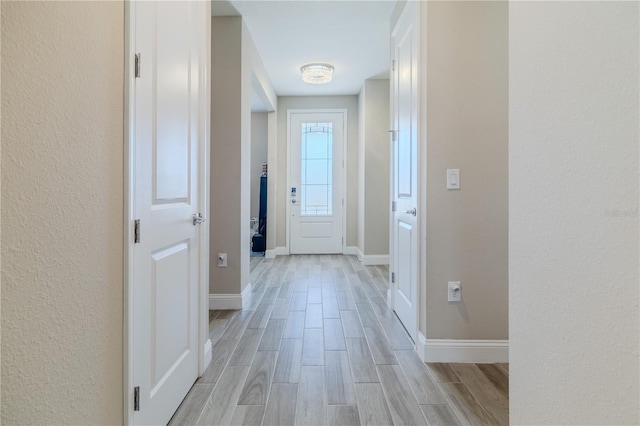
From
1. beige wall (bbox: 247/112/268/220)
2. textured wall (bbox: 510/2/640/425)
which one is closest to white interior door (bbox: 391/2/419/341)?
textured wall (bbox: 510/2/640/425)

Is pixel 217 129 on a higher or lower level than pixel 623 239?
higher

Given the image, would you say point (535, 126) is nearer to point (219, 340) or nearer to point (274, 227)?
point (219, 340)

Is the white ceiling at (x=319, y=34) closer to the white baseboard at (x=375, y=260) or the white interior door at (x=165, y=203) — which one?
the white interior door at (x=165, y=203)

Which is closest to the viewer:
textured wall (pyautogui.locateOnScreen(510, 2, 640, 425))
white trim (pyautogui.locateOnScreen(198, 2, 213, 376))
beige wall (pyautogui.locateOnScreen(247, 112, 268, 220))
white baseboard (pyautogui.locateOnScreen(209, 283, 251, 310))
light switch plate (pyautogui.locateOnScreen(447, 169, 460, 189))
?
textured wall (pyautogui.locateOnScreen(510, 2, 640, 425))

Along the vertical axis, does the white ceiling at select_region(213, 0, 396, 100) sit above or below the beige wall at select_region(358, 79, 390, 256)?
above

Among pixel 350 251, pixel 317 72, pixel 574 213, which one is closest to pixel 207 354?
pixel 574 213

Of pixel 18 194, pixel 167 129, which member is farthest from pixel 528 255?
pixel 167 129

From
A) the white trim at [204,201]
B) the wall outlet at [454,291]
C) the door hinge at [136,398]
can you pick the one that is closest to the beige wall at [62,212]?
the door hinge at [136,398]

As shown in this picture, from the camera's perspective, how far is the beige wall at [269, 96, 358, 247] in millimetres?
5582

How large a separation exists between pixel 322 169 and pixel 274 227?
1.29 m

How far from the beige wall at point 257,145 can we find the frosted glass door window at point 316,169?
118 cm

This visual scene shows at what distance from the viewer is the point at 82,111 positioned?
0.88 m

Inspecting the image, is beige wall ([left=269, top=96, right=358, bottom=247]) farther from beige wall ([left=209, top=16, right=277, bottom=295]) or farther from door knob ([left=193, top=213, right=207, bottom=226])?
door knob ([left=193, top=213, right=207, bottom=226])

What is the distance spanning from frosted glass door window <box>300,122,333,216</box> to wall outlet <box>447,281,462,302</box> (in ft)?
12.6
